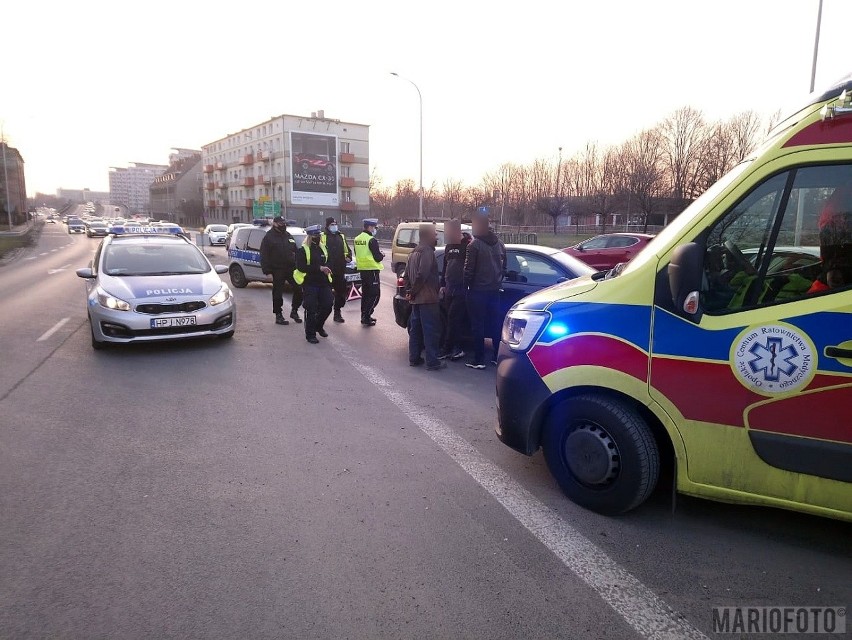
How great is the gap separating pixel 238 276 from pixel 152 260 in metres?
7.30

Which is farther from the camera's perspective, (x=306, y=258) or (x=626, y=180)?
(x=626, y=180)

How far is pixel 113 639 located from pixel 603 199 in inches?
2188

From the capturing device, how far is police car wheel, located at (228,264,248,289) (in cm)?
1552

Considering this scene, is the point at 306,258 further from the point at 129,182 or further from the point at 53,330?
the point at 129,182

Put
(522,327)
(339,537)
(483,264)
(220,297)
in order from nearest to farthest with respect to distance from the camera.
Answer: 1. (339,537)
2. (522,327)
3. (483,264)
4. (220,297)

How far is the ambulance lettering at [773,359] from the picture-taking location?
269cm

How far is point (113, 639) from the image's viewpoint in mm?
2344

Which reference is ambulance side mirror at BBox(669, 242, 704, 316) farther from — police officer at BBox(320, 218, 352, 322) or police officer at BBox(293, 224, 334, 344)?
police officer at BBox(320, 218, 352, 322)

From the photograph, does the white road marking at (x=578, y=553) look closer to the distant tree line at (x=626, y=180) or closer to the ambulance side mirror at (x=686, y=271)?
the ambulance side mirror at (x=686, y=271)

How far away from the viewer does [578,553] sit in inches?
118

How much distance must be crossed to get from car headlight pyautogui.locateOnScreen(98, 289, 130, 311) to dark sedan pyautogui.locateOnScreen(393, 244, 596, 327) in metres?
5.00

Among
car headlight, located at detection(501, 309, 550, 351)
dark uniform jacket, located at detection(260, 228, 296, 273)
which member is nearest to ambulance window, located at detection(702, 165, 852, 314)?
car headlight, located at detection(501, 309, 550, 351)

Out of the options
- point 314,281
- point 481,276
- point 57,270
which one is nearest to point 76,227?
point 57,270

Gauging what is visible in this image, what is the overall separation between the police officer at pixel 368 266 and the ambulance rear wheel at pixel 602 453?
6789mm
